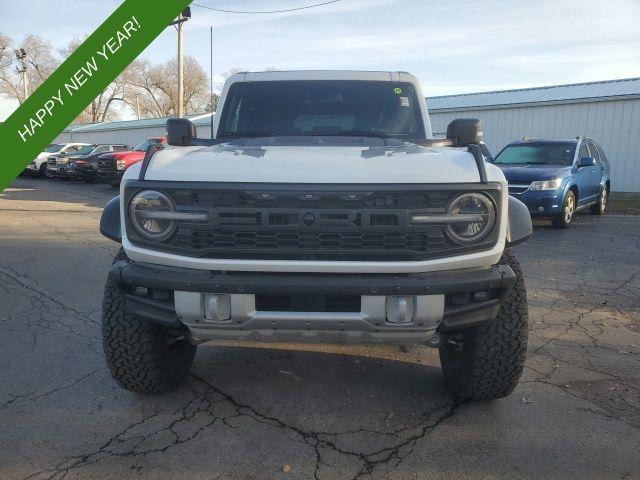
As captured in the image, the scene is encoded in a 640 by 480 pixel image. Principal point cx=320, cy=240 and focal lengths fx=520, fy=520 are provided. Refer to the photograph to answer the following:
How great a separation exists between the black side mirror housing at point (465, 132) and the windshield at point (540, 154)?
7.59 m

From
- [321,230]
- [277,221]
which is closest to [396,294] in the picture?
[321,230]

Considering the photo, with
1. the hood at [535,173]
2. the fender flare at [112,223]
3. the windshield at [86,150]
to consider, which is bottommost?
the windshield at [86,150]

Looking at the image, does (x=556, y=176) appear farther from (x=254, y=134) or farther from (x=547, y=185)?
(x=254, y=134)

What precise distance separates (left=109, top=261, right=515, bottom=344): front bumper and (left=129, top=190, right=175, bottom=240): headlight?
0.17m

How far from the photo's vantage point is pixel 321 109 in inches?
153

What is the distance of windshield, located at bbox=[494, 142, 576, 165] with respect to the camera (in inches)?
409

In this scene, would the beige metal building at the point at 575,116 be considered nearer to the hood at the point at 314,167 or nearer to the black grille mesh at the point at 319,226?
the hood at the point at 314,167

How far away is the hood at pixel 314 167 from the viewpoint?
243 cm

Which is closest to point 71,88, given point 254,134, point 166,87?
point 254,134

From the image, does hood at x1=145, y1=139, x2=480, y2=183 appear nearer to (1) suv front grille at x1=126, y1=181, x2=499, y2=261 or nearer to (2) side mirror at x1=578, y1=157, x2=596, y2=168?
(1) suv front grille at x1=126, y1=181, x2=499, y2=261

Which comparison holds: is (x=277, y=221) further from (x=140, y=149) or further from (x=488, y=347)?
(x=140, y=149)

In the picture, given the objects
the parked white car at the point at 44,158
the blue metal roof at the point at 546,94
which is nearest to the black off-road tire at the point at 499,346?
the blue metal roof at the point at 546,94

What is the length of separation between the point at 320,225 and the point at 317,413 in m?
1.19

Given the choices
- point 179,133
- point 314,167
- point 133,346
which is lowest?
point 133,346
